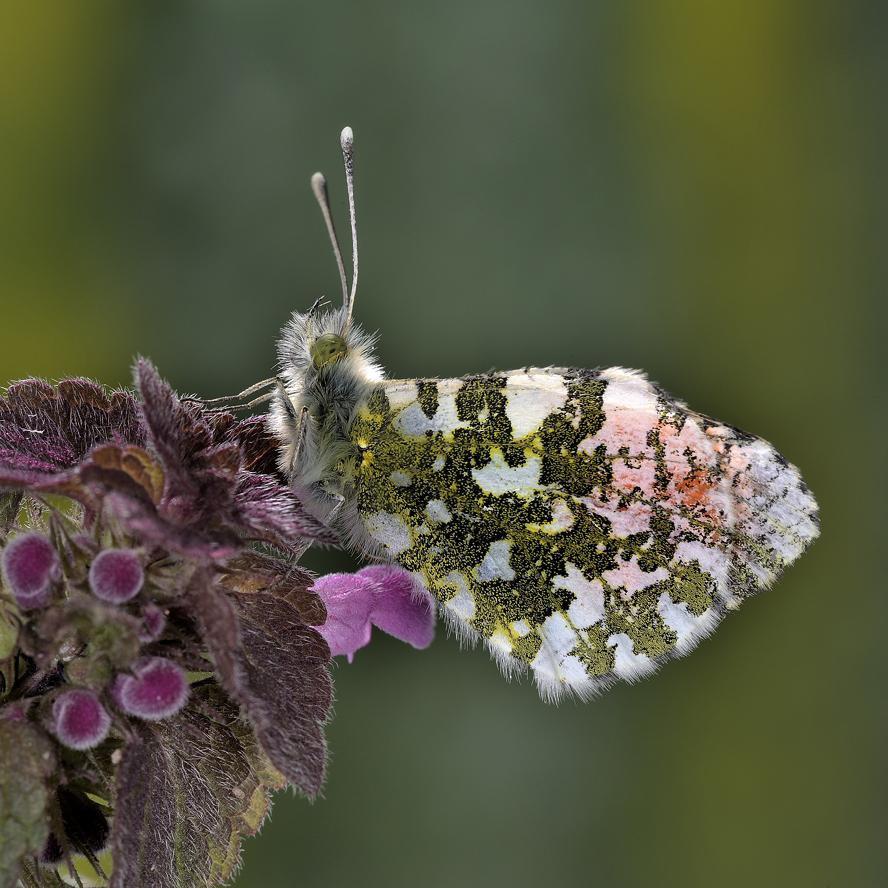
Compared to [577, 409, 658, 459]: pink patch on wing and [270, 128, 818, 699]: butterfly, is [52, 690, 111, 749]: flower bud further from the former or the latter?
[577, 409, 658, 459]: pink patch on wing

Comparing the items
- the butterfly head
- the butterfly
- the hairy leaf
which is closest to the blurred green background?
the butterfly head

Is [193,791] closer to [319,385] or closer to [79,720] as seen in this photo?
[79,720]

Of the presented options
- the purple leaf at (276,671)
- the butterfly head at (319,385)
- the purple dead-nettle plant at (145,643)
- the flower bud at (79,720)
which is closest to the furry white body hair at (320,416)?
the butterfly head at (319,385)

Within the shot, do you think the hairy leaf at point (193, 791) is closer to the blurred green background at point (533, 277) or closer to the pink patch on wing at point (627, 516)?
the pink patch on wing at point (627, 516)

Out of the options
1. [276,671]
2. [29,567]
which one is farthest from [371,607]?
[29,567]

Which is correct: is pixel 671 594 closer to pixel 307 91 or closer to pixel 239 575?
pixel 239 575

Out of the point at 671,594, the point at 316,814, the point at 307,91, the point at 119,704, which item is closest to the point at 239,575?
the point at 119,704
